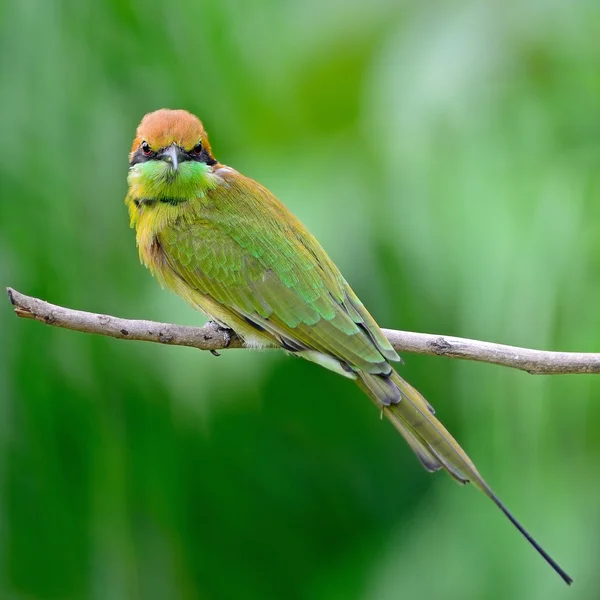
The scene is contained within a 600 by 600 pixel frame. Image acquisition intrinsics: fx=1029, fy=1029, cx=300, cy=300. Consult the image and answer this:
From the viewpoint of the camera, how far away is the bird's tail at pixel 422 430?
6.41ft

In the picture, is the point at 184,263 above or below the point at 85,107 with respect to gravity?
below

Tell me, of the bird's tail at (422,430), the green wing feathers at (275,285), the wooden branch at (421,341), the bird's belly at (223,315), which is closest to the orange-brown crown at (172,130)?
the green wing feathers at (275,285)

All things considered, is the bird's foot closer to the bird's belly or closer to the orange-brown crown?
the bird's belly

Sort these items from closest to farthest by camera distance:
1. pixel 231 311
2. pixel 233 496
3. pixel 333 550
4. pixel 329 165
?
pixel 231 311
pixel 329 165
pixel 233 496
pixel 333 550

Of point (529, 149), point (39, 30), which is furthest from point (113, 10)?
point (529, 149)

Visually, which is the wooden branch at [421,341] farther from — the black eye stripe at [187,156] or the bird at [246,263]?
the black eye stripe at [187,156]

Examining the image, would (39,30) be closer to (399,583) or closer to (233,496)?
(233,496)

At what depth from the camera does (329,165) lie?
3.04 metres

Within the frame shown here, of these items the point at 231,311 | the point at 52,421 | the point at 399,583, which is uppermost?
the point at 231,311

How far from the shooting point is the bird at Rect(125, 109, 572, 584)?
2184 mm

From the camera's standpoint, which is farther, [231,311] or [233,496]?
[233,496]

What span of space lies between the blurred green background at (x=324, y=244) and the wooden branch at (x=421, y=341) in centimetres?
68

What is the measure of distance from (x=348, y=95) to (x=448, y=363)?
0.88 metres

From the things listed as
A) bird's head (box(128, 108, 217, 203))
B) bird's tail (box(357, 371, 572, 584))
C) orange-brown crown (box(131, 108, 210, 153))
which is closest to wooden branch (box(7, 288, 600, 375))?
bird's tail (box(357, 371, 572, 584))
